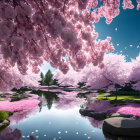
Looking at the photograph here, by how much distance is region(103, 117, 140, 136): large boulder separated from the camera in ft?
28.1

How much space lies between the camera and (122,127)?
28.6 ft

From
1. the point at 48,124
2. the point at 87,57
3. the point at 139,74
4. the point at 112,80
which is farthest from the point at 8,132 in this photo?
the point at 139,74

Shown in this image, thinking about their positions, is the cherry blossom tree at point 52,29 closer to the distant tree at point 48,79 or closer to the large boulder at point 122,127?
the large boulder at point 122,127

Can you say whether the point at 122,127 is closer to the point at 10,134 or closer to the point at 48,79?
the point at 10,134

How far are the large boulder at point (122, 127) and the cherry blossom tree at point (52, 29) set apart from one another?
529 cm

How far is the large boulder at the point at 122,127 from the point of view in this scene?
8578 mm

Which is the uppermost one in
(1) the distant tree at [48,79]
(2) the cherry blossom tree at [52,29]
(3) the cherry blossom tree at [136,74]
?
(2) the cherry blossom tree at [52,29]

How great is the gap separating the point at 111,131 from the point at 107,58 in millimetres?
12512

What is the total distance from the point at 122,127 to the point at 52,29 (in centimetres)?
762

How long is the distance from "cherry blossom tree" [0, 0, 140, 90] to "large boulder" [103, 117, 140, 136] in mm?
5292

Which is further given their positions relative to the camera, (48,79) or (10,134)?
(48,79)

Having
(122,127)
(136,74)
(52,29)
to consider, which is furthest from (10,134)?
(136,74)

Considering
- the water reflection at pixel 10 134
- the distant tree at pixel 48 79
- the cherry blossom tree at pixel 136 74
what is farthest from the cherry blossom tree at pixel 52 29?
the distant tree at pixel 48 79

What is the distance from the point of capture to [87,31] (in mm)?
4207
